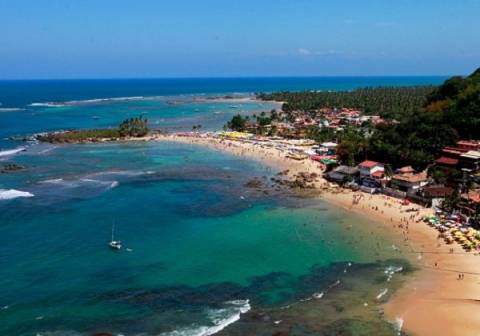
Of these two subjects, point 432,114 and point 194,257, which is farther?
point 432,114

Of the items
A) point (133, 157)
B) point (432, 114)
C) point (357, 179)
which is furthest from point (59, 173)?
point (432, 114)

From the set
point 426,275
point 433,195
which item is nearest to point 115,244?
point 426,275

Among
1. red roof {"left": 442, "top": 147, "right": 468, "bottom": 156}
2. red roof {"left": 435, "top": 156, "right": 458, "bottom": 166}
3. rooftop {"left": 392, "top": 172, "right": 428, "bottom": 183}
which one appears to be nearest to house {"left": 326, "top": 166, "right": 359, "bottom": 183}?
rooftop {"left": 392, "top": 172, "right": 428, "bottom": 183}

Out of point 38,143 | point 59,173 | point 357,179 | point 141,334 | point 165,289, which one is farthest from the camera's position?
point 38,143

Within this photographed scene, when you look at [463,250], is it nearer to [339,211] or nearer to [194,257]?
[339,211]

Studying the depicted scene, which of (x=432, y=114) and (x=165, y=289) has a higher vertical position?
(x=432, y=114)

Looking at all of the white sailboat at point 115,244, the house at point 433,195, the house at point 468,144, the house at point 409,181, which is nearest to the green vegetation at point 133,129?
the house at point 409,181

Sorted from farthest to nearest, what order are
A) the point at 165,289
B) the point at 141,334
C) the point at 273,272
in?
the point at 273,272, the point at 165,289, the point at 141,334

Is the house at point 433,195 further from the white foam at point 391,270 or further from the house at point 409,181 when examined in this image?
the white foam at point 391,270
